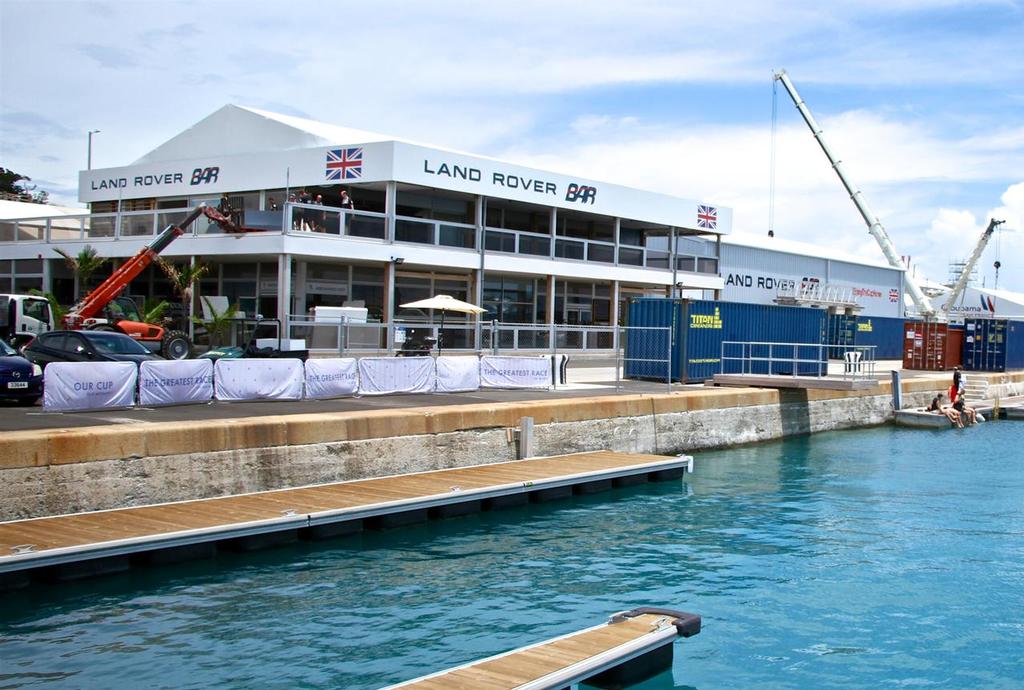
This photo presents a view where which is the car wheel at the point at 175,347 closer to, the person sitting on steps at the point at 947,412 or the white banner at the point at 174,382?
the white banner at the point at 174,382

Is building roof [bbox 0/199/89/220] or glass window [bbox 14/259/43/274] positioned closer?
glass window [bbox 14/259/43/274]

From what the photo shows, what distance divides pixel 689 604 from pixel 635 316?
18.6 metres

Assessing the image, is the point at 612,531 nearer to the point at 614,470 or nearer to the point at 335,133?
the point at 614,470

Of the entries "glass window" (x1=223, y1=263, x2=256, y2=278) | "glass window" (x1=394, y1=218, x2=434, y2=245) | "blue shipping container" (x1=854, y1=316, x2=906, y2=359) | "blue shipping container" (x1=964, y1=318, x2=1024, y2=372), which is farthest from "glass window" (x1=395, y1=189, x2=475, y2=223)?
"blue shipping container" (x1=854, y1=316, x2=906, y2=359)

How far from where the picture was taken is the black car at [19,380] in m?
17.7

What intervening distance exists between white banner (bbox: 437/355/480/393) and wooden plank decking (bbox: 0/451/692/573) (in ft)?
14.6

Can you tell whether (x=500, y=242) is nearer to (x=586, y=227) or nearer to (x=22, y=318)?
(x=586, y=227)

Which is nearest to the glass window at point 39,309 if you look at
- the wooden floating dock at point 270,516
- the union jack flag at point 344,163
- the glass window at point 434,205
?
the union jack flag at point 344,163

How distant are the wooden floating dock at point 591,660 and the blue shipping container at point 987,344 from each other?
4238 cm

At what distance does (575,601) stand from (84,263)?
1045 inches

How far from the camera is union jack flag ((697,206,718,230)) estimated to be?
4297 centimetres

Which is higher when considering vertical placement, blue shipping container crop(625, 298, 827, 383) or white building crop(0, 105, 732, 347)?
white building crop(0, 105, 732, 347)

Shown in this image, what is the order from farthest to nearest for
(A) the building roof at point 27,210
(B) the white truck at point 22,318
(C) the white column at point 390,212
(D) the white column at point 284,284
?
(A) the building roof at point 27,210
(C) the white column at point 390,212
(B) the white truck at point 22,318
(D) the white column at point 284,284

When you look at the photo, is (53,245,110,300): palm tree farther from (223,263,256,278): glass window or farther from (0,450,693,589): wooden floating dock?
(0,450,693,589): wooden floating dock
